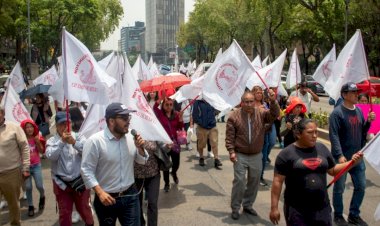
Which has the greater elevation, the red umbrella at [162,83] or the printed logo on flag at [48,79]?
the red umbrella at [162,83]

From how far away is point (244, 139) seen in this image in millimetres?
5832

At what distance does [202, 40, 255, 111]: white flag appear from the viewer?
268 inches

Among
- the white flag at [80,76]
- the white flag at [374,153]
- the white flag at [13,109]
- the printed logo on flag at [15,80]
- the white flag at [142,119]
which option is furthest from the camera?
the printed logo on flag at [15,80]

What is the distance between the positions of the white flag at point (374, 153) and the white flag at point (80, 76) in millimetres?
2616

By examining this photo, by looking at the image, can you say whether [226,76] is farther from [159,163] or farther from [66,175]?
[66,175]

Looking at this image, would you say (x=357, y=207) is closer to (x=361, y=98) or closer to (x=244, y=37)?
(x=361, y=98)


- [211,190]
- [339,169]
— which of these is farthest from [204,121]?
[339,169]

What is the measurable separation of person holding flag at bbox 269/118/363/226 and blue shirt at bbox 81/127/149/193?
52.1 inches

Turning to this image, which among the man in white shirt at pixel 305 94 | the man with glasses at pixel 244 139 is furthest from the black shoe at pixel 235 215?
the man in white shirt at pixel 305 94

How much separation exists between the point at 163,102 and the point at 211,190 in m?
1.69

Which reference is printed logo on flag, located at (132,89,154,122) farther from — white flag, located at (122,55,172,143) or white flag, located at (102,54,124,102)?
white flag, located at (102,54,124,102)

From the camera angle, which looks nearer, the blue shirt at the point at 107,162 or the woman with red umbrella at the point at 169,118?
the blue shirt at the point at 107,162

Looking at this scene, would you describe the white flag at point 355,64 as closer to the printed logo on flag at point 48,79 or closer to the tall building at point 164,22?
the printed logo on flag at point 48,79

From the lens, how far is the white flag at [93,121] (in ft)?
16.7
